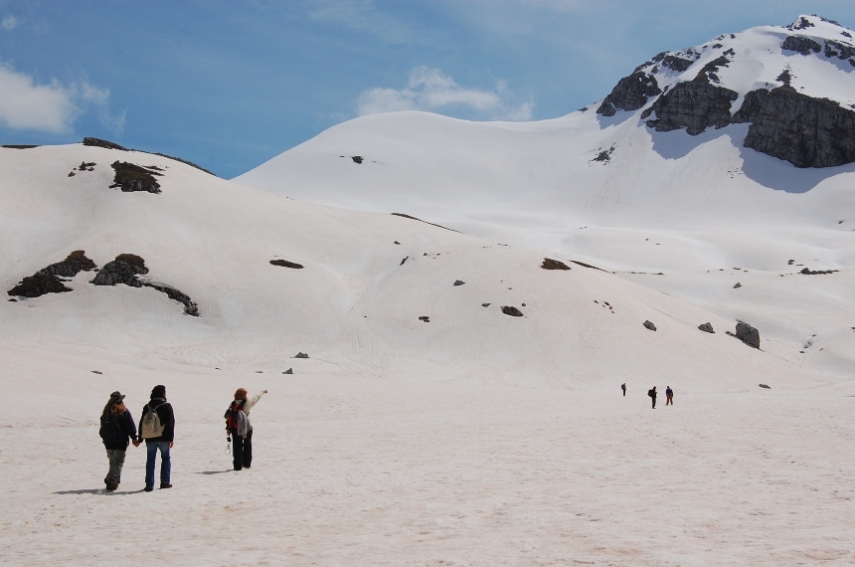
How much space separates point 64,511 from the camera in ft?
40.7

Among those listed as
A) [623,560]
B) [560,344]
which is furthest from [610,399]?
[623,560]

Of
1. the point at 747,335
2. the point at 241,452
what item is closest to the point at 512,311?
the point at 747,335

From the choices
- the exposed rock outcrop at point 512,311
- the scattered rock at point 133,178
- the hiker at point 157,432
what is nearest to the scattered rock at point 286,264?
the scattered rock at point 133,178

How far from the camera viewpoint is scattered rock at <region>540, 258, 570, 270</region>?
7556 centimetres

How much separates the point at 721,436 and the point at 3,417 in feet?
75.3

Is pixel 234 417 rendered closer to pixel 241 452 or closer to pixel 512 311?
pixel 241 452

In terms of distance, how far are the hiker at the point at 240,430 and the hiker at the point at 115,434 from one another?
2.72 m

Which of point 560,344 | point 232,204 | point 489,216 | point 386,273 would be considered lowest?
point 560,344

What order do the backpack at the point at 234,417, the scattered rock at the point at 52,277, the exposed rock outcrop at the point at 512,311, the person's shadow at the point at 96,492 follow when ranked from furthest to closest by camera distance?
the exposed rock outcrop at the point at 512,311 < the scattered rock at the point at 52,277 < the backpack at the point at 234,417 < the person's shadow at the point at 96,492

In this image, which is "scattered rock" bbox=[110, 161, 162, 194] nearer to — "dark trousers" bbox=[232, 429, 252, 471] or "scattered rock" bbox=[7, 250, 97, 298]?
"scattered rock" bbox=[7, 250, 97, 298]

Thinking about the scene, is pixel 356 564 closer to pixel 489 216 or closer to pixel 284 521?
pixel 284 521

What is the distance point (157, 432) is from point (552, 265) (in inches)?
2560

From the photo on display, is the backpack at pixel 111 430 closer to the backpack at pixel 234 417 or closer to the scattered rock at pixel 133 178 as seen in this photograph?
the backpack at pixel 234 417

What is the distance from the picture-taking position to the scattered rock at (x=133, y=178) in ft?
269
